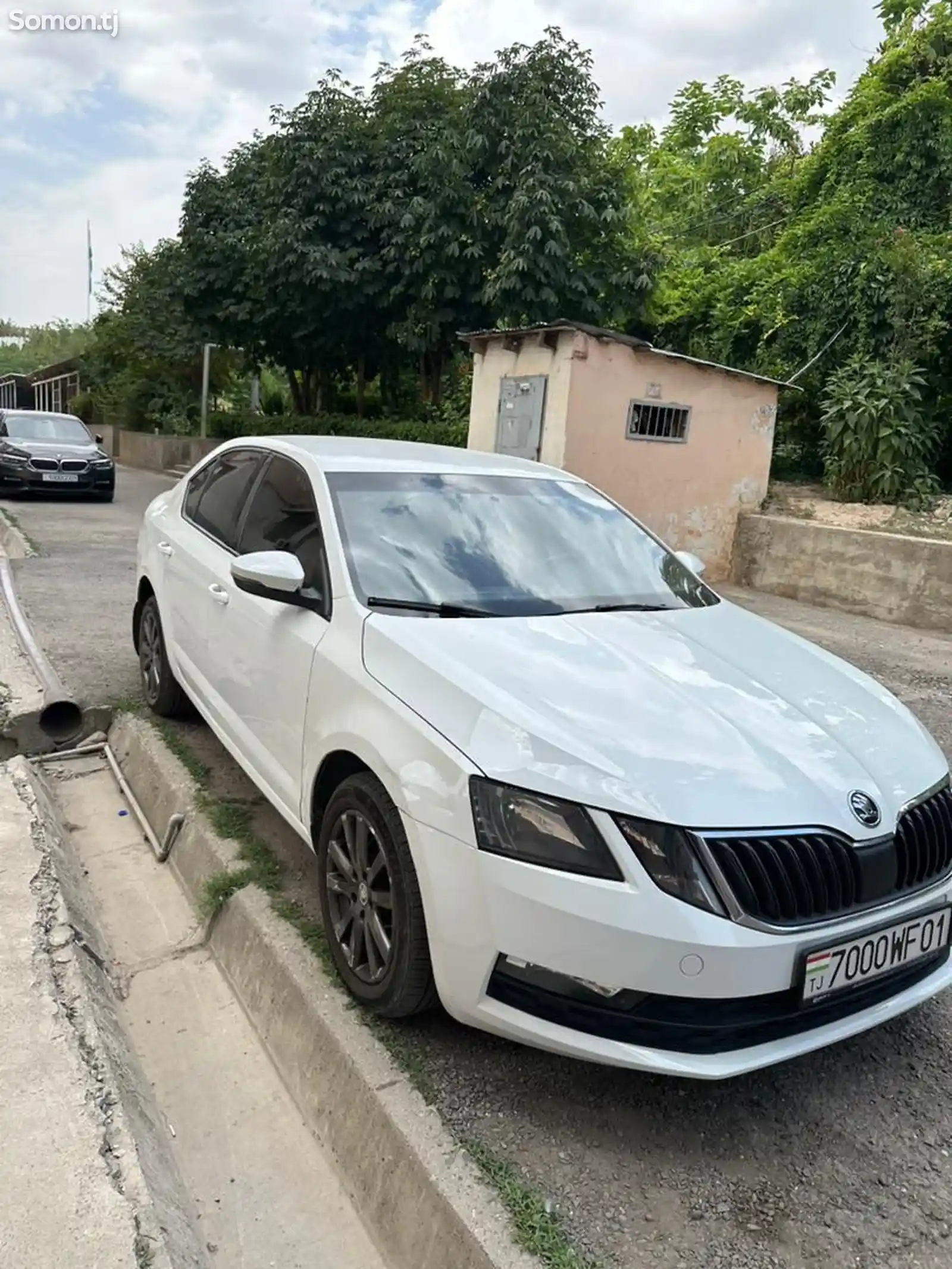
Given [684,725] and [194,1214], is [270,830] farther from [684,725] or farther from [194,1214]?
[684,725]

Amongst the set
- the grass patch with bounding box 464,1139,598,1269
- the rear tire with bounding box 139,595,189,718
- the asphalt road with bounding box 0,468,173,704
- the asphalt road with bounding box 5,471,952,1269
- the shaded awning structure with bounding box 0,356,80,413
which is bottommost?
the asphalt road with bounding box 5,471,952,1269

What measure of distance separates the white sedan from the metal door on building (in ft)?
20.0

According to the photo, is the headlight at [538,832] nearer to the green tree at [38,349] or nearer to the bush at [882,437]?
the bush at [882,437]

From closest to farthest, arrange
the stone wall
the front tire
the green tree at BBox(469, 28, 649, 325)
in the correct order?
the front tire
the stone wall
the green tree at BBox(469, 28, 649, 325)

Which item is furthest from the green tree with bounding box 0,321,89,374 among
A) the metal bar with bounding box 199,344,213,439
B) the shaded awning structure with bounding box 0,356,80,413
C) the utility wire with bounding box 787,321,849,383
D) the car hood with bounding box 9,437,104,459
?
the utility wire with bounding box 787,321,849,383

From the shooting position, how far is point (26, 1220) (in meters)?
1.92

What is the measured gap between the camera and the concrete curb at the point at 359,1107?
196cm

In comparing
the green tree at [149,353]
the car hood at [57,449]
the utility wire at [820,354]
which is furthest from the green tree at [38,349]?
the utility wire at [820,354]

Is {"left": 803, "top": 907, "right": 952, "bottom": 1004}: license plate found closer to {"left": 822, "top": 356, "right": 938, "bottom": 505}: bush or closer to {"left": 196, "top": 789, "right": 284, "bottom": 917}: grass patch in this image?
{"left": 196, "top": 789, "right": 284, "bottom": 917}: grass patch

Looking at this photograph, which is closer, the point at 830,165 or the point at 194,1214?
the point at 194,1214

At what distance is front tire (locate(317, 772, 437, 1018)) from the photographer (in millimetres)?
2355

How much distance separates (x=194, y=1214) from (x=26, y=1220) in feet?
1.39

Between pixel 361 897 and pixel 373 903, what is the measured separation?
7cm

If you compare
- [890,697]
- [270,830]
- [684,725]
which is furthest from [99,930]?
[890,697]
